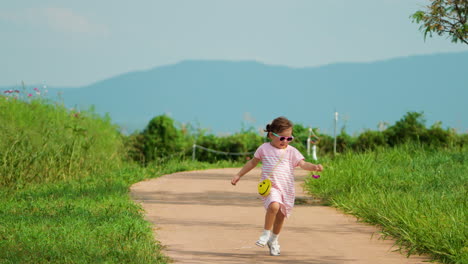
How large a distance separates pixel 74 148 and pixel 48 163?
743 mm

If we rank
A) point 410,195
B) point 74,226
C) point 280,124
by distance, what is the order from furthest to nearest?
1. point 410,195
2. point 74,226
3. point 280,124

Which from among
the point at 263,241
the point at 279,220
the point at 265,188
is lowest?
the point at 263,241

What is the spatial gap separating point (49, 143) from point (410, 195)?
286 inches

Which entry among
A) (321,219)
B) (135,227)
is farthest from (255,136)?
(135,227)

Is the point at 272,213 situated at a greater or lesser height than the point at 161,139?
lesser

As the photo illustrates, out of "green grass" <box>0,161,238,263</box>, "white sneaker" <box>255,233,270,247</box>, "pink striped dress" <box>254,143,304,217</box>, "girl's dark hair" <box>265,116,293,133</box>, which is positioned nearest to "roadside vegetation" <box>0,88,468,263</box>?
"green grass" <box>0,161,238,263</box>

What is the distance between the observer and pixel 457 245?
21.7 feet

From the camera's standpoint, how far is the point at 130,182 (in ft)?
43.1

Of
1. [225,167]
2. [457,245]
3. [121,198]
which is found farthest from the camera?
[225,167]

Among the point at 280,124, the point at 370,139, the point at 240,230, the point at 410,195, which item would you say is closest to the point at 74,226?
the point at 240,230

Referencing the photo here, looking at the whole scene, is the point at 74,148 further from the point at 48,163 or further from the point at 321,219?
the point at 321,219

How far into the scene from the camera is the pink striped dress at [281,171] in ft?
22.0

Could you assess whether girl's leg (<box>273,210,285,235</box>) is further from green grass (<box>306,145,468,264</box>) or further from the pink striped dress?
green grass (<box>306,145,468,264</box>)

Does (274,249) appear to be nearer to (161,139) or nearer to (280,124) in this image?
(280,124)
